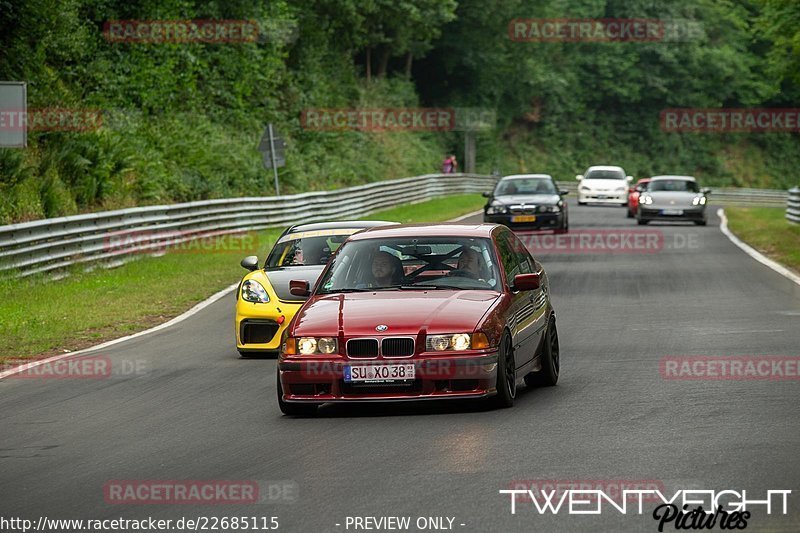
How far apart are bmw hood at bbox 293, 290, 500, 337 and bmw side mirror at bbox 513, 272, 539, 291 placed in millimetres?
235

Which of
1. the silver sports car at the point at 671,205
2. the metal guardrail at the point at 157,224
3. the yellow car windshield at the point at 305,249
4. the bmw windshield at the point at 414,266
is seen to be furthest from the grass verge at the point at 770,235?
the bmw windshield at the point at 414,266

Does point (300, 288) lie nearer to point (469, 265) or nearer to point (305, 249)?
point (469, 265)

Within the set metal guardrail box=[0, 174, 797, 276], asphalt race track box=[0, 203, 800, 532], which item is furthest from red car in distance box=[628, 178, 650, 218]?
asphalt race track box=[0, 203, 800, 532]

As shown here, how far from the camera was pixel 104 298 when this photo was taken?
2125 centimetres

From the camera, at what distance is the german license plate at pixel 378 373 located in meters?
10.0

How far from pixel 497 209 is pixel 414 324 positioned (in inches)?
972

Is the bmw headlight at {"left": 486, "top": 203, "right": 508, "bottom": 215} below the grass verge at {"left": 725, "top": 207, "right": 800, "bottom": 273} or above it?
above

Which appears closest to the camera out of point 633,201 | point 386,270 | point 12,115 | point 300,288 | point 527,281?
point 527,281

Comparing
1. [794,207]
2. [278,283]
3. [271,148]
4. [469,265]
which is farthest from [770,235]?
[469,265]

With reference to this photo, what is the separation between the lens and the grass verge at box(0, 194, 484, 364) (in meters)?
16.8

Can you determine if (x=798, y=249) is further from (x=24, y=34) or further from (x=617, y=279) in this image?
(x=24, y=34)

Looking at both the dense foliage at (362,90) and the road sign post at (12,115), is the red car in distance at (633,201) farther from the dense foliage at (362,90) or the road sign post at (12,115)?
the road sign post at (12,115)

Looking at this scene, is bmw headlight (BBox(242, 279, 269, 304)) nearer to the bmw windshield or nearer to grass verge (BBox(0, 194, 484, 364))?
grass verge (BBox(0, 194, 484, 364))

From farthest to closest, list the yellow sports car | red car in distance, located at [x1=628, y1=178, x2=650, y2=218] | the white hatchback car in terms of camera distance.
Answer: the white hatchback car, red car in distance, located at [x1=628, y1=178, x2=650, y2=218], the yellow sports car
